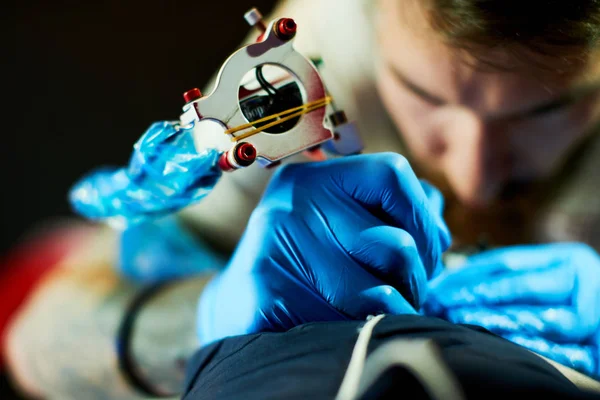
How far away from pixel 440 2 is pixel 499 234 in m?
0.58

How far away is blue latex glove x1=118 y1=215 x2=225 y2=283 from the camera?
937 millimetres

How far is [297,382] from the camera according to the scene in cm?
39

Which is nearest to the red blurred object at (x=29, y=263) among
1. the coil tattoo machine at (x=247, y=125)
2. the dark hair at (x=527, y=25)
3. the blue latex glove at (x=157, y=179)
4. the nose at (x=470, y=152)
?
the blue latex glove at (x=157, y=179)

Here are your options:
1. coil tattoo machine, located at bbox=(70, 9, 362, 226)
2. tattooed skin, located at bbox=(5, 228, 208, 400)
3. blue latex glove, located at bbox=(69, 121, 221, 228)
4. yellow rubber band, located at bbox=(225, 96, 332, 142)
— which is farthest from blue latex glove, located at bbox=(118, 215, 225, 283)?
yellow rubber band, located at bbox=(225, 96, 332, 142)

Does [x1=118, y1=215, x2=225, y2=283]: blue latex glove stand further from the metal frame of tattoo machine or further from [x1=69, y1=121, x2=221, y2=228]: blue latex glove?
the metal frame of tattoo machine

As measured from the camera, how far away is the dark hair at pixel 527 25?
0.47 meters

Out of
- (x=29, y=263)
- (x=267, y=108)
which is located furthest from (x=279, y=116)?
(x=29, y=263)

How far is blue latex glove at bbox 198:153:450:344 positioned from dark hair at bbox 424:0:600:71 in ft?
0.49

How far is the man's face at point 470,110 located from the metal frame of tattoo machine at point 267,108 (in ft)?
0.60

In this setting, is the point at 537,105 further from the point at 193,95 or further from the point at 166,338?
the point at 166,338

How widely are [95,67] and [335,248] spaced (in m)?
1.14

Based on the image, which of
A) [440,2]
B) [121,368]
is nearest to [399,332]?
[440,2]

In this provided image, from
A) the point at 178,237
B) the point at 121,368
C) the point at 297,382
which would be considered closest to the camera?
A: the point at 297,382

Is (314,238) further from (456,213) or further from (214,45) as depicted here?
(214,45)
